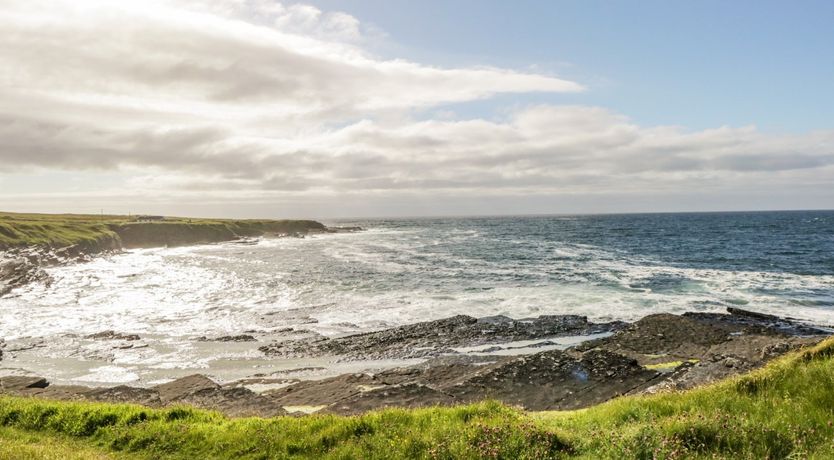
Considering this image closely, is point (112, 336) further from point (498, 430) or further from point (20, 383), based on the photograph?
point (498, 430)

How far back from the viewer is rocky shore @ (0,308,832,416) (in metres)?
16.7

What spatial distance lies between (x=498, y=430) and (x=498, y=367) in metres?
10.2

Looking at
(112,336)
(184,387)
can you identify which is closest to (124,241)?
(112,336)

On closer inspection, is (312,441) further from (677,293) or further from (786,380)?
(677,293)

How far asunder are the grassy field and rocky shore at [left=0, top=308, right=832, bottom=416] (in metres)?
3.67

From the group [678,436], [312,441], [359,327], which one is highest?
[678,436]

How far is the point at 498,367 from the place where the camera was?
19.6 metres

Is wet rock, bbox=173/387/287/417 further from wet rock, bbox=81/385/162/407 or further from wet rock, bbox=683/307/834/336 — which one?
wet rock, bbox=683/307/834/336

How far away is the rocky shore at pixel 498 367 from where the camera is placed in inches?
656

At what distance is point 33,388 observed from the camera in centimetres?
1966

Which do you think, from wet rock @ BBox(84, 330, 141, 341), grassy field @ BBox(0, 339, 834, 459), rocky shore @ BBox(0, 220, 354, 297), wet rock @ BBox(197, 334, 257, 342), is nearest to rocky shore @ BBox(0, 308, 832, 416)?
wet rock @ BBox(197, 334, 257, 342)

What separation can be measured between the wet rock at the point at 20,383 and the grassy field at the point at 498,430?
25.0 feet

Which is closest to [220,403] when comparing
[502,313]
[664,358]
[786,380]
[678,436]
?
[678,436]

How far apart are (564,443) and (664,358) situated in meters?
17.0
